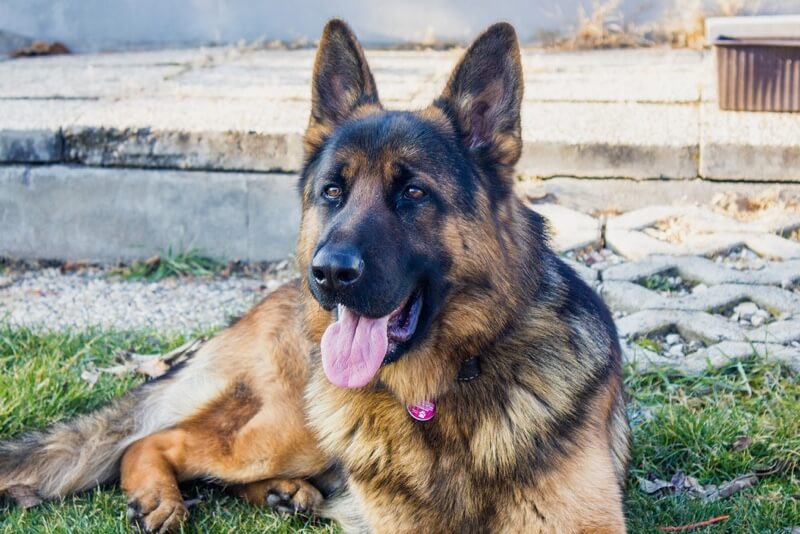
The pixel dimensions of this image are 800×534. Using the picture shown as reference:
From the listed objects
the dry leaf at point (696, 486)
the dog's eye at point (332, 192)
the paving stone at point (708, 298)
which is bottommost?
the dry leaf at point (696, 486)

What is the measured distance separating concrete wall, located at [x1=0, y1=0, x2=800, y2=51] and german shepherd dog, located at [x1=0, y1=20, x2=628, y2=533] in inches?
241

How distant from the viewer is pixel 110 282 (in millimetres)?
6254

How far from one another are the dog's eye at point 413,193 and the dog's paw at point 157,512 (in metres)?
1.44

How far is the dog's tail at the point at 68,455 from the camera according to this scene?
12.5 feet

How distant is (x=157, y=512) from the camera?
3.65 m

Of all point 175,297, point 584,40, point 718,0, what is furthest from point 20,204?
point 718,0

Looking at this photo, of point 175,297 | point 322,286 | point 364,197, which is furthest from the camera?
point 175,297

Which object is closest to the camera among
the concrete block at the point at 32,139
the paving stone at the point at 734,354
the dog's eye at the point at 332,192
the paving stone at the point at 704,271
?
the dog's eye at the point at 332,192

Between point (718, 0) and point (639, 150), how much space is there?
341 cm

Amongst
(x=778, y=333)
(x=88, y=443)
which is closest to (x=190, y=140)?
(x=88, y=443)

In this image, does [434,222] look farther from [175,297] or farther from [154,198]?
[154,198]

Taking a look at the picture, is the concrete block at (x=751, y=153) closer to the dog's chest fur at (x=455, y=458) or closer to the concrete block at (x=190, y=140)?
the concrete block at (x=190, y=140)

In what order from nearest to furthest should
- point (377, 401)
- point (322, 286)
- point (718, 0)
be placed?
point (322, 286) < point (377, 401) < point (718, 0)

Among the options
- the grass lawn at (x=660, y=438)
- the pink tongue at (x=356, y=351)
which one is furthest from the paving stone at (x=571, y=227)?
the pink tongue at (x=356, y=351)
